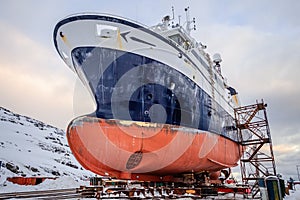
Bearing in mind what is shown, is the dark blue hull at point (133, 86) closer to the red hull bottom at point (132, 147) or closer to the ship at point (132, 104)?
the ship at point (132, 104)

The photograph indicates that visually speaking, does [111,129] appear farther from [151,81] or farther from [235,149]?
[235,149]

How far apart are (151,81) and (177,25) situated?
4.90 meters

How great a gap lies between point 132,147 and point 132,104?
1349 mm

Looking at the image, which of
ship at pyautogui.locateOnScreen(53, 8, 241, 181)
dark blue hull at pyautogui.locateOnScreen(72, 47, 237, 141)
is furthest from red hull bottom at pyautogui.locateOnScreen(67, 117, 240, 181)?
dark blue hull at pyautogui.locateOnScreen(72, 47, 237, 141)

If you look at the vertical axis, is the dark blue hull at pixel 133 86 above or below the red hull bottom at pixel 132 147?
above

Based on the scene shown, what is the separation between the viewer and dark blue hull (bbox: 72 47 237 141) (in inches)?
303

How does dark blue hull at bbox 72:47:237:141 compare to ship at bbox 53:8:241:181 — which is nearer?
ship at bbox 53:8:241:181

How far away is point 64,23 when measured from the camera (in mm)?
8172

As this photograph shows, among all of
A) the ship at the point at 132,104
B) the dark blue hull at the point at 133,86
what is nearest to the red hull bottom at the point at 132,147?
the ship at the point at 132,104

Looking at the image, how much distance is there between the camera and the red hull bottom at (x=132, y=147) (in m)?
7.00

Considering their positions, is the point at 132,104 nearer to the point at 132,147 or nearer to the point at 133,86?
the point at 133,86

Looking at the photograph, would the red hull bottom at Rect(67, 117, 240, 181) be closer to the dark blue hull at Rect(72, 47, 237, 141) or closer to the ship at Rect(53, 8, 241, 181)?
the ship at Rect(53, 8, 241, 181)

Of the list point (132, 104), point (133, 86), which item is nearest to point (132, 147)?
point (132, 104)

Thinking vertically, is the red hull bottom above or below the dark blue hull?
below
